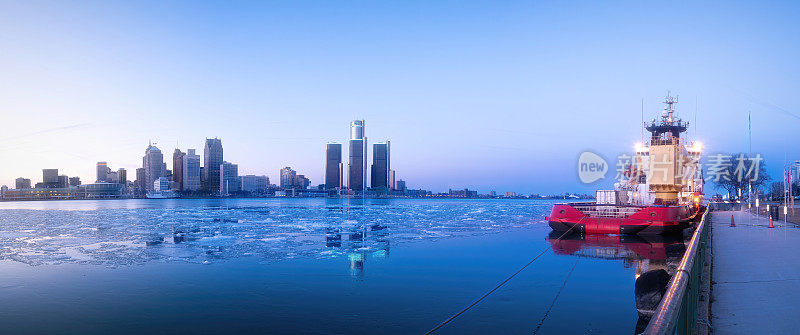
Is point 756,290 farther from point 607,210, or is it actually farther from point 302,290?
point 607,210

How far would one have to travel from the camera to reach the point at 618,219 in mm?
30297

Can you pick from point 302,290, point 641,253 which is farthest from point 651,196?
point 302,290

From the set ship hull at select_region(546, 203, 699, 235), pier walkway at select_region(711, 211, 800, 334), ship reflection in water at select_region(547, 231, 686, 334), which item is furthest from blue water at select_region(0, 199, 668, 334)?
ship hull at select_region(546, 203, 699, 235)

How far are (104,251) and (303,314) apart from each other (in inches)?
605

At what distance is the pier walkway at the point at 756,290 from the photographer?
700 centimetres

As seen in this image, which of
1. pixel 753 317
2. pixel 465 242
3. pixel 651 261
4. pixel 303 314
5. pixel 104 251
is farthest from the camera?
pixel 465 242

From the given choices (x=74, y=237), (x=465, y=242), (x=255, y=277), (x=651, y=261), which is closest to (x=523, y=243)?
(x=465, y=242)

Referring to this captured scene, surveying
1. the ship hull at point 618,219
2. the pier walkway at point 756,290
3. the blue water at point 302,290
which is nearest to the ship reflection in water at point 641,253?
the blue water at point 302,290

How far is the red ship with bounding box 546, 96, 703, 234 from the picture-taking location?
2984 centimetres

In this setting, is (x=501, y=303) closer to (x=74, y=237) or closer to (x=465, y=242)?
(x=465, y=242)

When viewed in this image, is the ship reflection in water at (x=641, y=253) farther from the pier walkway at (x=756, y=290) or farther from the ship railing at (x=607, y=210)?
the ship railing at (x=607, y=210)

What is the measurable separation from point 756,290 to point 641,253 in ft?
48.0

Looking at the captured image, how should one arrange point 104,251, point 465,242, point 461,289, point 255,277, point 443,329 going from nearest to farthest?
point 443,329
point 461,289
point 255,277
point 104,251
point 465,242

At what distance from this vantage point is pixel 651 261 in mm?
20281
